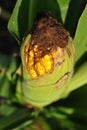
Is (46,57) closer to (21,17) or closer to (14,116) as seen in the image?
(21,17)

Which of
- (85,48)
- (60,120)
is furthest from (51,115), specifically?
(85,48)

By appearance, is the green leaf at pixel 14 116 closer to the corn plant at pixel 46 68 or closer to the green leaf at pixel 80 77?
the corn plant at pixel 46 68

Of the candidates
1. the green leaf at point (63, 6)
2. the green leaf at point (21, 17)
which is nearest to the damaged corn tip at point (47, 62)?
the green leaf at point (21, 17)

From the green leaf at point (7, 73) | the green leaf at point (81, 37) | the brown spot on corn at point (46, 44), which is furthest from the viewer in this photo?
the green leaf at point (7, 73)

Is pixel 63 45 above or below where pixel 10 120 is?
above

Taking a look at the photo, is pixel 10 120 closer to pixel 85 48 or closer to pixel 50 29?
pixel 85 48

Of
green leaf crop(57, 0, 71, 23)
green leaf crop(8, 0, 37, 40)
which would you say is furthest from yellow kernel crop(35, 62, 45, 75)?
green leaf crop(57, 0, 71, 23)

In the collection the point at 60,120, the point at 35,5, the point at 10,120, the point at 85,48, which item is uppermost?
the point at 35,5

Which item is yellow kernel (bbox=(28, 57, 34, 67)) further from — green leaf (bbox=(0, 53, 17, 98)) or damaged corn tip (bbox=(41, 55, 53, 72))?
green leaf (bbox=(0, 53, 17, 98))

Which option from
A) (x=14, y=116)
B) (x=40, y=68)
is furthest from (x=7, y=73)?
(x=40, y=68)
